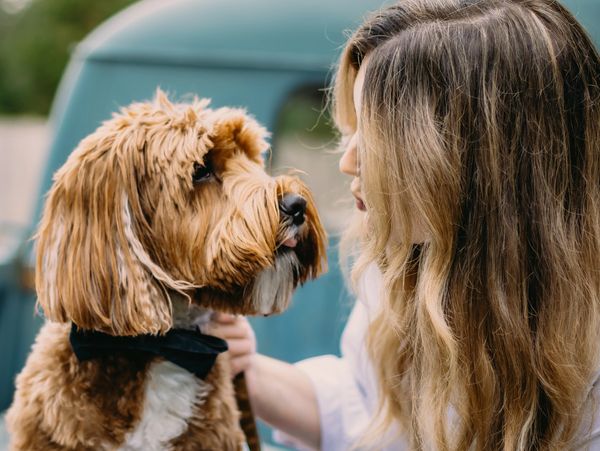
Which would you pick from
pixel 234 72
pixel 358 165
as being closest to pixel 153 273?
pixel 358 165

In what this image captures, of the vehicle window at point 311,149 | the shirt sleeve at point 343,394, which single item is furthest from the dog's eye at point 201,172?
the vehicle window at point 311,149

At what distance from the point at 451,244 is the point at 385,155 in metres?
0.27

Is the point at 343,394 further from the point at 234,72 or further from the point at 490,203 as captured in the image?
the point at 234,72

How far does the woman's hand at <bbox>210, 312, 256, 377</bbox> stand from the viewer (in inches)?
78.9

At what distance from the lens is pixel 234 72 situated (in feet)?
12.7

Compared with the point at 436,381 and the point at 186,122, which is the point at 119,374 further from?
the point at 436,381

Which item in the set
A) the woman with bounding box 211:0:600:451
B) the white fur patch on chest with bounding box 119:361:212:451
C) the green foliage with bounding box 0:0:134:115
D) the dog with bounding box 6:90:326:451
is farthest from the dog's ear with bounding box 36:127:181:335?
the green foliage with bounding box 0:0:134:115

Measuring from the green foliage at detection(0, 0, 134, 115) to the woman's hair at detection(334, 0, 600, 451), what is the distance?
16.4m

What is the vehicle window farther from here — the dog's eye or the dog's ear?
the dog's ear

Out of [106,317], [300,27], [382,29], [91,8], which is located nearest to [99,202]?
[106,317]

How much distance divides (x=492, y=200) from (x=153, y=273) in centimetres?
81

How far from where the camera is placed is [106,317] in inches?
66.3

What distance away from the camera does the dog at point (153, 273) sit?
1.71 metres

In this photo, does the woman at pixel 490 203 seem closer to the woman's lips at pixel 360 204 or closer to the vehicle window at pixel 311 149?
the woman's lips at pixel 360 204
